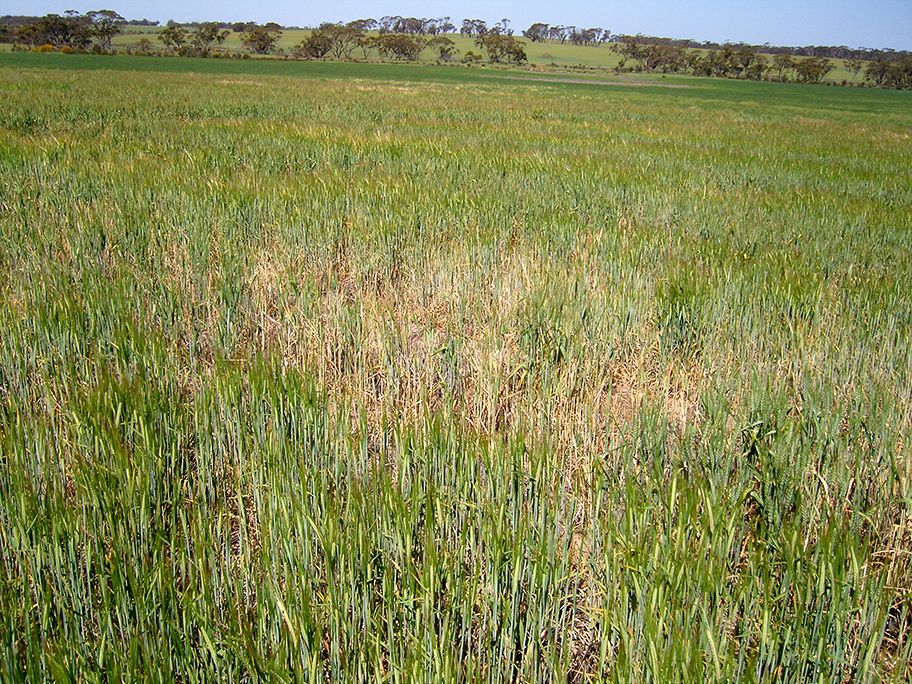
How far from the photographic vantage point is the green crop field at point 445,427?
152 cm

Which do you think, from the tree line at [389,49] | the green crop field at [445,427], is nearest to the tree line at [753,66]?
the tree line at [389,49]

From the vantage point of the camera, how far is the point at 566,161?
9.95 m

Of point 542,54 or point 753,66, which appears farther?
point 542,54

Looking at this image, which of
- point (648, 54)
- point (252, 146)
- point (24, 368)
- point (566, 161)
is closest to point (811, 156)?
point (566, 161)

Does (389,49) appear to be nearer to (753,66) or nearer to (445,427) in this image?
(753,66)

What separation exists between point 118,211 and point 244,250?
1.50 metres

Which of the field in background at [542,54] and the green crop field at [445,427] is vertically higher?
the field in background at [542,54]

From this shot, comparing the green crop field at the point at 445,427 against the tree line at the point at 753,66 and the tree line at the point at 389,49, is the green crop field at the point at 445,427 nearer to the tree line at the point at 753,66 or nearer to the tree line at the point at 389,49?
the tree line at the point at 389,49

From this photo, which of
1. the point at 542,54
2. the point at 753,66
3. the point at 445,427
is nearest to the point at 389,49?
the point at 542,54

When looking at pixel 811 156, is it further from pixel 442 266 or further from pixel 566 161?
pixel 442 266

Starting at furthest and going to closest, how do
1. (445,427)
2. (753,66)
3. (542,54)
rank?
(542,54) → (753,66) → (445,427)

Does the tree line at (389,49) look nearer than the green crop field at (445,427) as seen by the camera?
No

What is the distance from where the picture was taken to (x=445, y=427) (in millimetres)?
2307

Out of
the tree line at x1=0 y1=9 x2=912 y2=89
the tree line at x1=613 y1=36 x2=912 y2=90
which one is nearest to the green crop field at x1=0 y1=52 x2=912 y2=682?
the tree line at x1=0 y1=9 x2=912 y2=89
